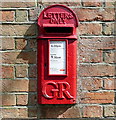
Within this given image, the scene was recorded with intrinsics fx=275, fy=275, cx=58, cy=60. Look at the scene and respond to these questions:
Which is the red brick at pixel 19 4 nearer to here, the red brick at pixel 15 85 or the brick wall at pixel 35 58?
the brick wall at pixel 35 58

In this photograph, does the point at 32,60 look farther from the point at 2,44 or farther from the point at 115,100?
the point at 115,100

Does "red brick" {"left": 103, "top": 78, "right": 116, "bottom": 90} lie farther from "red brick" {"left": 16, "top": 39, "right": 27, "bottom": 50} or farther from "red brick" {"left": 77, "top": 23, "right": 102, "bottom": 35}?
"red brick" {"left": 16, "top": 39, "right": 27, "bottom": 50}

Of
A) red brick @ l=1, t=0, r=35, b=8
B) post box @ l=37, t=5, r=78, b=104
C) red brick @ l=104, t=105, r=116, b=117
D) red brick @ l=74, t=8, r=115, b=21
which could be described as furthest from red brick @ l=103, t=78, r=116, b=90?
red brick @ l=1, t=0, r=35, b=8

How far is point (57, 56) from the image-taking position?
208 cm

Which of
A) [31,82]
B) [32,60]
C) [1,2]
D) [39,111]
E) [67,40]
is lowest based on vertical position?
[39,111]

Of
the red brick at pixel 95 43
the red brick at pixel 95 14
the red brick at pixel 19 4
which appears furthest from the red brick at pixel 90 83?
the red brick at pixel 19 4

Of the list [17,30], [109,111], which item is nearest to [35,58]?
[17,30]

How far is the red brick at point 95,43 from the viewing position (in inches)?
84.8

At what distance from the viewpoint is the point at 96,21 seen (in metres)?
2.16

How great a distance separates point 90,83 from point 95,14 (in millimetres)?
544

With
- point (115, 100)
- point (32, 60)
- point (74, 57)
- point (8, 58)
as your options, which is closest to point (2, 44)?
point (8, 58)

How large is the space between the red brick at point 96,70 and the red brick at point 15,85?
1.46 feet

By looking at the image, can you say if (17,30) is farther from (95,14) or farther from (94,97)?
(94,97)

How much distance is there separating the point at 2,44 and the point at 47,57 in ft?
1.25
